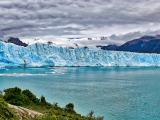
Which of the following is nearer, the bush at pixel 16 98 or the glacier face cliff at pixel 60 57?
the bush at pixel 16 98

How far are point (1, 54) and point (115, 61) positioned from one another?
4828 centimetres

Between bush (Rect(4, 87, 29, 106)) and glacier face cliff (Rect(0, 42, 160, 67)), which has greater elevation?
glacier face cliff (Rect(0, 42, 160, 67))

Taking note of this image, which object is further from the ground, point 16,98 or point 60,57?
point 60,57

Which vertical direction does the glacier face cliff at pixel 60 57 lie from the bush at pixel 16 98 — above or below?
above

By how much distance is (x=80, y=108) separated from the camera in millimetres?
14750

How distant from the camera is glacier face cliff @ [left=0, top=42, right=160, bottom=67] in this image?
6233 cm

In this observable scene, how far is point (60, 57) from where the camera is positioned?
7044cm

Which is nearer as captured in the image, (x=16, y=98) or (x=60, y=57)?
(x=16, y=98)

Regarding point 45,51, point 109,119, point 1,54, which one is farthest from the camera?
point 45,51

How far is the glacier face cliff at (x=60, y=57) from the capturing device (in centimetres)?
6233

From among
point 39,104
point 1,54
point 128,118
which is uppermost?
point 1,54

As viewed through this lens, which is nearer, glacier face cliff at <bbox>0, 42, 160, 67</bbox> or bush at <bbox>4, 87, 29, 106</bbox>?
bush at <bbox>4, 87, 29, 106</bbox>

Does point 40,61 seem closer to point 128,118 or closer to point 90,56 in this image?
point 90,56

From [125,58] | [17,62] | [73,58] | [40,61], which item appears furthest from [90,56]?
[17,62]
